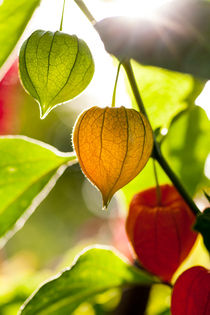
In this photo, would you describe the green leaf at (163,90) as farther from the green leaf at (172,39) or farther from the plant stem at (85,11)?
the green leaf at (172,39)

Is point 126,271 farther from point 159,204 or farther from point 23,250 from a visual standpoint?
point 23,250

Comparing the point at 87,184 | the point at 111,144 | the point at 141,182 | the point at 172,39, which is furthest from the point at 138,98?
the point at 87,184

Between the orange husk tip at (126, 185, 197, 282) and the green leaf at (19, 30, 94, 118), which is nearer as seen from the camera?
the green leaf at (19, 30, 94, 118)

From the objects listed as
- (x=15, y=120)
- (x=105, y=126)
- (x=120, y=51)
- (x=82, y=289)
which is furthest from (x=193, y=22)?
(x=15, y=120)

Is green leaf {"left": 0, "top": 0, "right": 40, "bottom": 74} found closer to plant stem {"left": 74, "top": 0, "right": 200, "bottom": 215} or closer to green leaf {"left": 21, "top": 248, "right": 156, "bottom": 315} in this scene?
plant stem {"left": 74, "top": 0, "right": 200, "bottom": 215}

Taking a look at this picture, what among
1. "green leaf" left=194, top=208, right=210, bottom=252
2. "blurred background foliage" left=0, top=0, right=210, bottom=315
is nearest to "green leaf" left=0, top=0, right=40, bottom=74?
"blurred background foliage" left=0, top=0, right=210, bottom=315

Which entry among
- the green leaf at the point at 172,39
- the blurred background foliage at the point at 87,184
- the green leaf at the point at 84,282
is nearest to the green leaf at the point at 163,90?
the blurred background foliage at the point at 87,184
